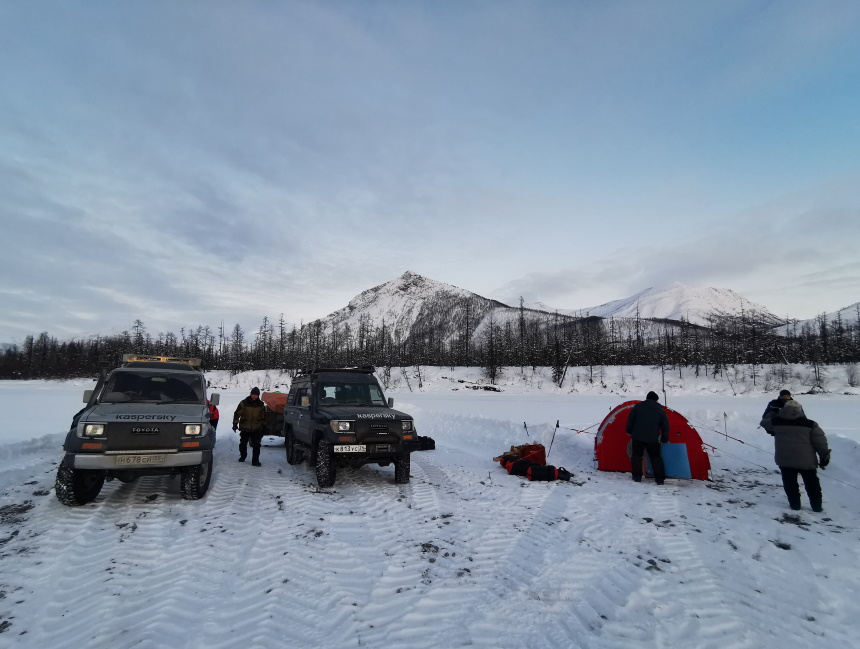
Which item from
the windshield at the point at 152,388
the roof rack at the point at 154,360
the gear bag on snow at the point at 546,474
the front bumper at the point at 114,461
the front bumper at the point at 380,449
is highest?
the roof rack at the point at 154,360

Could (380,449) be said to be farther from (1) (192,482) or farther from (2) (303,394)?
(1) (192,482)

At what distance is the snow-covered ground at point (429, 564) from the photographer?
12.0ft

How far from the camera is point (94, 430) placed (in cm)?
635

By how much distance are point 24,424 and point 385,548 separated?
1947cm

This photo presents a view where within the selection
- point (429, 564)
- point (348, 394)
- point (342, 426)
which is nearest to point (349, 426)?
point (342, 426)

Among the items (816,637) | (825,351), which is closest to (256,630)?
(816,637)

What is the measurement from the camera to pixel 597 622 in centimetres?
387

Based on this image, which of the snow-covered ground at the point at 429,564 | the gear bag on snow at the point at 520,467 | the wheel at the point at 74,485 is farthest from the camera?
the gear bag on snow at the point at 520,467

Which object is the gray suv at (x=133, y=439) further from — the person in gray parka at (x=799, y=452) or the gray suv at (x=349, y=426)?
the person in gray parka at (x=799, y=452)

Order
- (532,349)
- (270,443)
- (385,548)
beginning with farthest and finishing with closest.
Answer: (532,349), (270,443), (385,548)

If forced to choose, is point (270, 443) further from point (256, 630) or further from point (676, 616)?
point (676, 616)

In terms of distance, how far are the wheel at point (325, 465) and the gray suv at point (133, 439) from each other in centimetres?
195

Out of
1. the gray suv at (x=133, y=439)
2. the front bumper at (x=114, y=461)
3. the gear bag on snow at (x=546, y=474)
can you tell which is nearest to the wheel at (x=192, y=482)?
the gray suv at (x=133, y=439)

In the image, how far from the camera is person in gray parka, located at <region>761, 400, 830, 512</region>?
7047 millimetres
